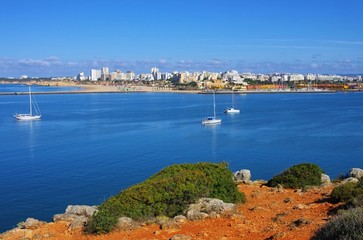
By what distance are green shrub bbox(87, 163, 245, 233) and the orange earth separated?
25.7 inches

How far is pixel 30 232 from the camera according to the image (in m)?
8.78

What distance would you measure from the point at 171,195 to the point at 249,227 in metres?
2.25

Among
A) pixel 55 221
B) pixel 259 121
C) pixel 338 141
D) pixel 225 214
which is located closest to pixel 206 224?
pixel 225 214

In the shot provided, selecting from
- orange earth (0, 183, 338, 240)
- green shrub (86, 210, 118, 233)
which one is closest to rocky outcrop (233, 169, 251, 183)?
orange earth (0, 183, 338, 240)

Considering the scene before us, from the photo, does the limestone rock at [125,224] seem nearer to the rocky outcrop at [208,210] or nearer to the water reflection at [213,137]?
the rocky outcrop at [208,210]

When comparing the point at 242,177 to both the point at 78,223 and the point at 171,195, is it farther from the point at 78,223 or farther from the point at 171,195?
the point at 78,223

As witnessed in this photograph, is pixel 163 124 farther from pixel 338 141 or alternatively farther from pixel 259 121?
pixel 338 141

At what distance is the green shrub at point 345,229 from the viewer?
534cm

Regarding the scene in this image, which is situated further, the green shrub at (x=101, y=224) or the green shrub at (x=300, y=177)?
the green shrub at (x=300, y=177)

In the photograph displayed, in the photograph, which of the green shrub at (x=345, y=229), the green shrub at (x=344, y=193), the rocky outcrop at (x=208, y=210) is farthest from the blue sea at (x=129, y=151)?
the green shrub at (x=345, y=229)

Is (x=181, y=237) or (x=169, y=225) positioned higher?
(x=181, y=237)

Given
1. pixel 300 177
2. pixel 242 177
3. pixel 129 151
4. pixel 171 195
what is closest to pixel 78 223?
pixel 171 195

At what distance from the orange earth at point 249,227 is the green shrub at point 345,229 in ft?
4.10

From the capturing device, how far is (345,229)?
5559mm
